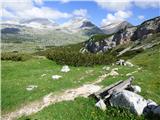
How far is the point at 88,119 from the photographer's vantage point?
1074 inches

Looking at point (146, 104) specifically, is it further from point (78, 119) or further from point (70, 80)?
point (70, 80)

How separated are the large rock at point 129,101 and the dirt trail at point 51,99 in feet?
16.2

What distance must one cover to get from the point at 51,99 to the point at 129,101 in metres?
9.31

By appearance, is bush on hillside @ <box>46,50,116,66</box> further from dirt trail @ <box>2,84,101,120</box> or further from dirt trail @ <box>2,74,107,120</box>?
dirt trail @ <box>2,84,101,120</box>

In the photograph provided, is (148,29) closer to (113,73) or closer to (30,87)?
(113,73)

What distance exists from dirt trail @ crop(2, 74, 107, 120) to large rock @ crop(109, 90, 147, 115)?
494 cm

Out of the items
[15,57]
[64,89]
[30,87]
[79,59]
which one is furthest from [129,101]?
[15,57]

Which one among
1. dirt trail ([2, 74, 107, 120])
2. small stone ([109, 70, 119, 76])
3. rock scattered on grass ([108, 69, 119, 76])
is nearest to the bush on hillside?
rock scattered on grass ([108, 69, 119, 76])

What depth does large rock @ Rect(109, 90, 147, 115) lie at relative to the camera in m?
27.6

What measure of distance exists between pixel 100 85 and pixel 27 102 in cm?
913

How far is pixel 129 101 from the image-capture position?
2805 cm

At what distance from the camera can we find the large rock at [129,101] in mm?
27562

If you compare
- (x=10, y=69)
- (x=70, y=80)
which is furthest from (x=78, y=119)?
(x=10, y=69)

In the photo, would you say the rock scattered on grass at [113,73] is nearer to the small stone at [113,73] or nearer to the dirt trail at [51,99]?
the small stone at [113,73]
